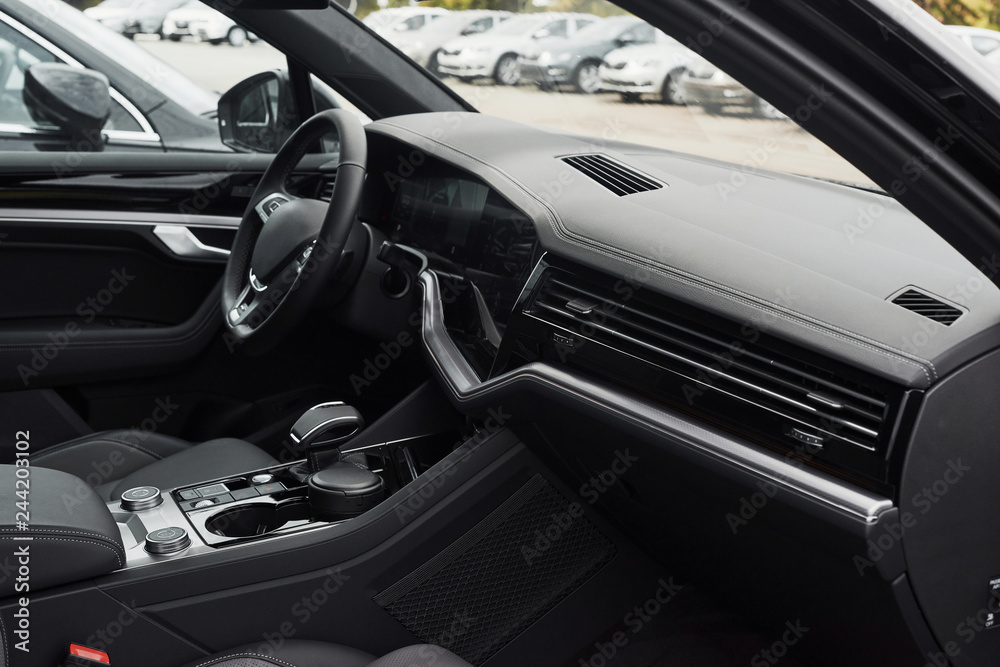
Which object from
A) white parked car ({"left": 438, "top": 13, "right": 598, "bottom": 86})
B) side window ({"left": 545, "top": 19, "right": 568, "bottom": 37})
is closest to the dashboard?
white parked car ({"left": 438, "top": 13, "right": 598, "bottom": 86})

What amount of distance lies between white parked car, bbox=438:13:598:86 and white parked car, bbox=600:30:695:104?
1.57 feet

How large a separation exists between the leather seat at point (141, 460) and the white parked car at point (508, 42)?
1.94 metres

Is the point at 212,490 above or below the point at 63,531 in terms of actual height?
below

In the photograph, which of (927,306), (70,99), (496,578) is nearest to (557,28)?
(70,99)

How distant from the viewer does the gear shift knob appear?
5.05ft

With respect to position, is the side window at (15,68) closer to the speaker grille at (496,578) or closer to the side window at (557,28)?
the speaker grille at (496,578)

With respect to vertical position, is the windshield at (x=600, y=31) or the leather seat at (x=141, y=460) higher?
the windshield at (x=600, y=31)

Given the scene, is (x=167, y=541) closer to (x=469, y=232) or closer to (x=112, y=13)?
(x=469, y=232)

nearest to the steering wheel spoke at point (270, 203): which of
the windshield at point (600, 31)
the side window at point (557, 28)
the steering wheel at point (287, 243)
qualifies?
the steering wheel at point (287, 243)

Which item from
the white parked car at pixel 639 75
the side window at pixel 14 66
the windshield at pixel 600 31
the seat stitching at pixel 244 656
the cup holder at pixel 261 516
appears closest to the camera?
the seat stitching at pixel 244 656

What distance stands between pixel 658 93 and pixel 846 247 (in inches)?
43.0

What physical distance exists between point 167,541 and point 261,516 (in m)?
0.23

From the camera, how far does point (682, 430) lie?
1.18 metres

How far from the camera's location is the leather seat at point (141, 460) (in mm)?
1753
